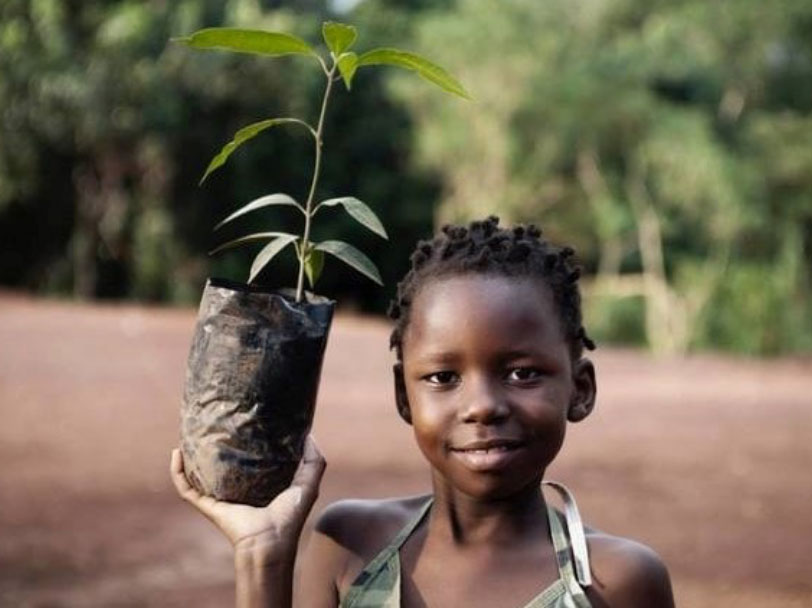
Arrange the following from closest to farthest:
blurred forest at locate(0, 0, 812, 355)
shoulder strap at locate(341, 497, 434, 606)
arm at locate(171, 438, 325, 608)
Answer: arm at locate(171, 438, 325, 608), shoulder strap at locate(341, 497, 434, 606), blurred forest at locate(0, 0, 812, 355)

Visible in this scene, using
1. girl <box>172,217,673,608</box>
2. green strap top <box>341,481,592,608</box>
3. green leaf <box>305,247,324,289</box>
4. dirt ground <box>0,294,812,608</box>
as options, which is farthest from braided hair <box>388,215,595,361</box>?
dirt ground <box>0,294,812,608</box>

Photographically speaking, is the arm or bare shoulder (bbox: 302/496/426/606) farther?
bare shoulder (bbox: 302/496/426/606)

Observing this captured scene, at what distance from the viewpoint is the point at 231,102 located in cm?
2330

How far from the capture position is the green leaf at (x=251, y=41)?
1.73m

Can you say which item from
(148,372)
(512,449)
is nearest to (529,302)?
(512,449)

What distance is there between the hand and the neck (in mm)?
173

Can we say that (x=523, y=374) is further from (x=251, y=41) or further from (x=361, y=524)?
(x=251, y=41)

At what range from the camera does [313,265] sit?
6.05 feet

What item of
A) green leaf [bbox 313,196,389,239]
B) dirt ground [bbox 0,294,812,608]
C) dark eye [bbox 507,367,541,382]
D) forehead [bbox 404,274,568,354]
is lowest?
dirt ground [bbox 0,294,812,608]

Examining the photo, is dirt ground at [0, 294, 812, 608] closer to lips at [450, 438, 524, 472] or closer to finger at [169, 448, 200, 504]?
finger at [169, 448, 200, 504]

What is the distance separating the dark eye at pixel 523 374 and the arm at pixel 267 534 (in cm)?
27

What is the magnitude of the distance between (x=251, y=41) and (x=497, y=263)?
406 mm

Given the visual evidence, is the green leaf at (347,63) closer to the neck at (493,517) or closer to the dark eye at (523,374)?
the dark eye at (523,374)

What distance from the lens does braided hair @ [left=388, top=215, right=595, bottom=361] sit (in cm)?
176
